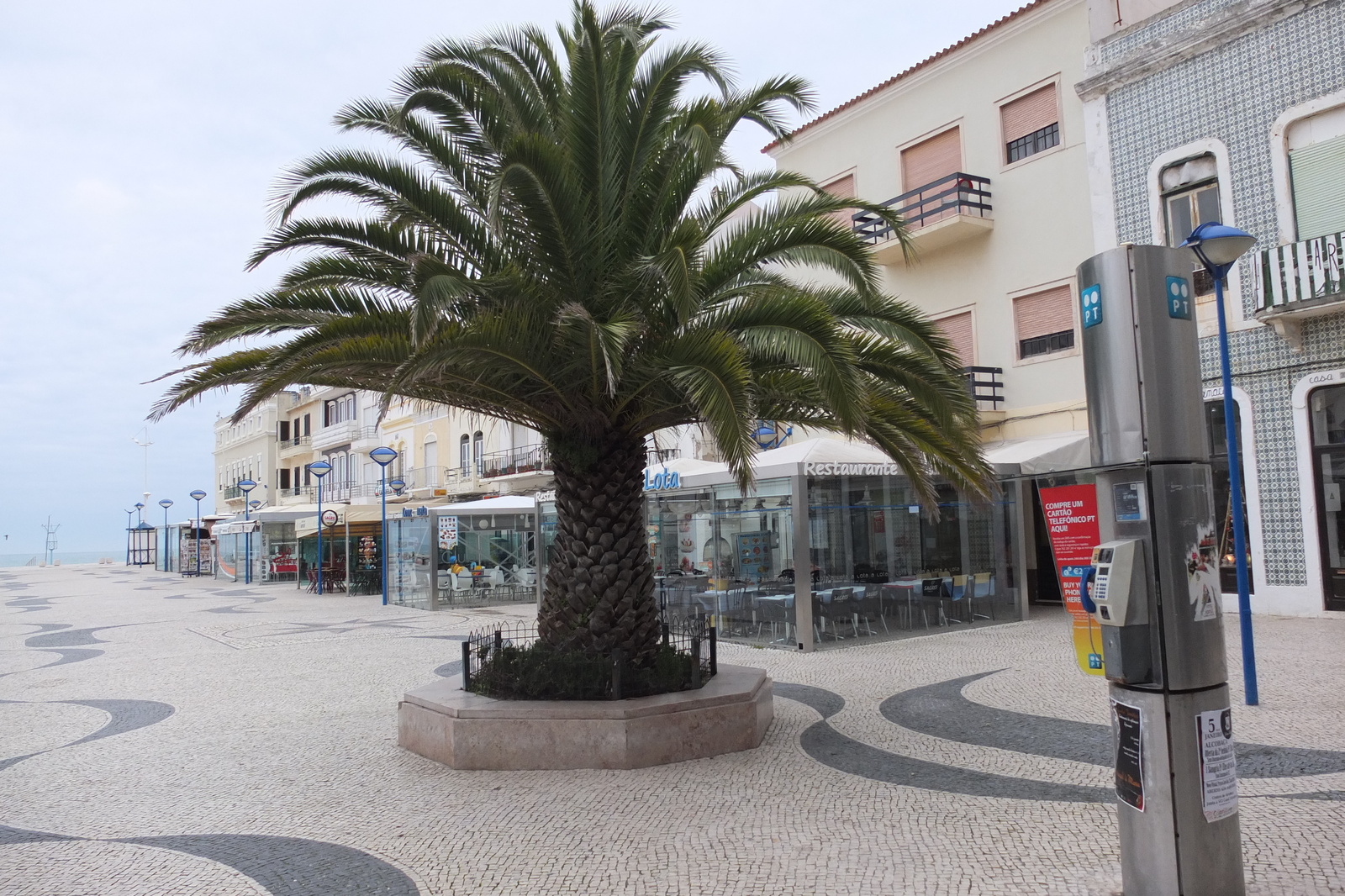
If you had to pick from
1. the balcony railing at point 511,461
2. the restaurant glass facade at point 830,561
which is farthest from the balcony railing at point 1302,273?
the balcony railing at point 511,461

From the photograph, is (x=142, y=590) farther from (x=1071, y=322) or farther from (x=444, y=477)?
(x=1071, y=322)

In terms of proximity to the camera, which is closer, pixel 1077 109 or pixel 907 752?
pixel 907 752

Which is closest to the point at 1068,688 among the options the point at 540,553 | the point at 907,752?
the point at 907,752

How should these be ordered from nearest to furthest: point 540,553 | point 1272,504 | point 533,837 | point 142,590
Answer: point 533,837 → point 1272,504 → point 540,553 → point 142,590

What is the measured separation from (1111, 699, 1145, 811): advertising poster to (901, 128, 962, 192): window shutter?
52.2ft

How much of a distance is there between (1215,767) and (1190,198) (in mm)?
13317

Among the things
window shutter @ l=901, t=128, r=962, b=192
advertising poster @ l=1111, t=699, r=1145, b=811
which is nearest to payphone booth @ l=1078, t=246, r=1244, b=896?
advertising poster @ l=1111, t=699, r=1145, b=811

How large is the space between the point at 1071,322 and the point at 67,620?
2186 cm

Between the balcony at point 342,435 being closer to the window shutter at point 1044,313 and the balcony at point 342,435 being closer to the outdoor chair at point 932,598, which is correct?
the window shutter at point 1044,313

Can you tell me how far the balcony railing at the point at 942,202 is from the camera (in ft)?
58.1

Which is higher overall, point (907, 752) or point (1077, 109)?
point (1077, 109)

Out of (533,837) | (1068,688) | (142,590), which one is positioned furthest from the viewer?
(142,590)

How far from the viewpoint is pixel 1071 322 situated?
1677 cm

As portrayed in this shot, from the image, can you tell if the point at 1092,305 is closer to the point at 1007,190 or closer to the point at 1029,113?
the point at 1007,190
